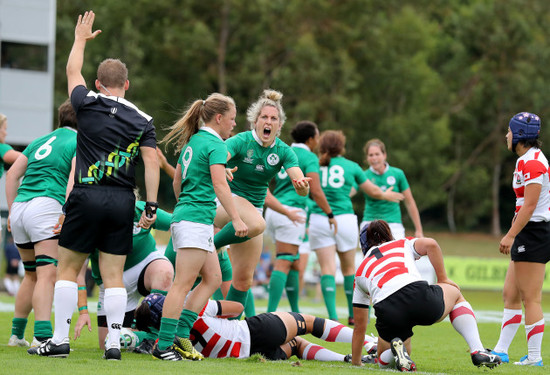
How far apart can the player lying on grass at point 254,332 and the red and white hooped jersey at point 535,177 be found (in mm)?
1965

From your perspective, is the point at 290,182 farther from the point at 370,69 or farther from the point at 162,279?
the point at 370,69

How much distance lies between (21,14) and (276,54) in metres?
16.8

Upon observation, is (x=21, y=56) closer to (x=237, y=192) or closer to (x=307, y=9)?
(x=307, y=9)

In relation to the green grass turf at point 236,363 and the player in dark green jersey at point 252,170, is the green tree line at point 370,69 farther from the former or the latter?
the player in dark green jersey at point 252,170

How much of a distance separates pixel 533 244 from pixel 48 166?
450 centimetres

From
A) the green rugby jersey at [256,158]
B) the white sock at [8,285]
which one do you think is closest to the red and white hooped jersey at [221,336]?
the green rugby jersey at [256,158]

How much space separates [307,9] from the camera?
45.8 m

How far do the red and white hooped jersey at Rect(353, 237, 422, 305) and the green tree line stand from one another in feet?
107

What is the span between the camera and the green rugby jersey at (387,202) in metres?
11.9

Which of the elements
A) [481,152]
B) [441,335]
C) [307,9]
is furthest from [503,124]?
[441,335]

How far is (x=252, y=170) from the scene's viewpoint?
7477 mm

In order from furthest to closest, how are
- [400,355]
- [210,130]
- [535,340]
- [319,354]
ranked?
[535,340]
[319,354]
[210,130]
[400,355]

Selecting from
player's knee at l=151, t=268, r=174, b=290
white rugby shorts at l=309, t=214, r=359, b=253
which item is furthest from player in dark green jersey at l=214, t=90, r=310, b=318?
white rugby shorts at l=309, t=214, r=359, b=253

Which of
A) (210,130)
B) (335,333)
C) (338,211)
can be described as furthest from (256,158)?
(338,211)
